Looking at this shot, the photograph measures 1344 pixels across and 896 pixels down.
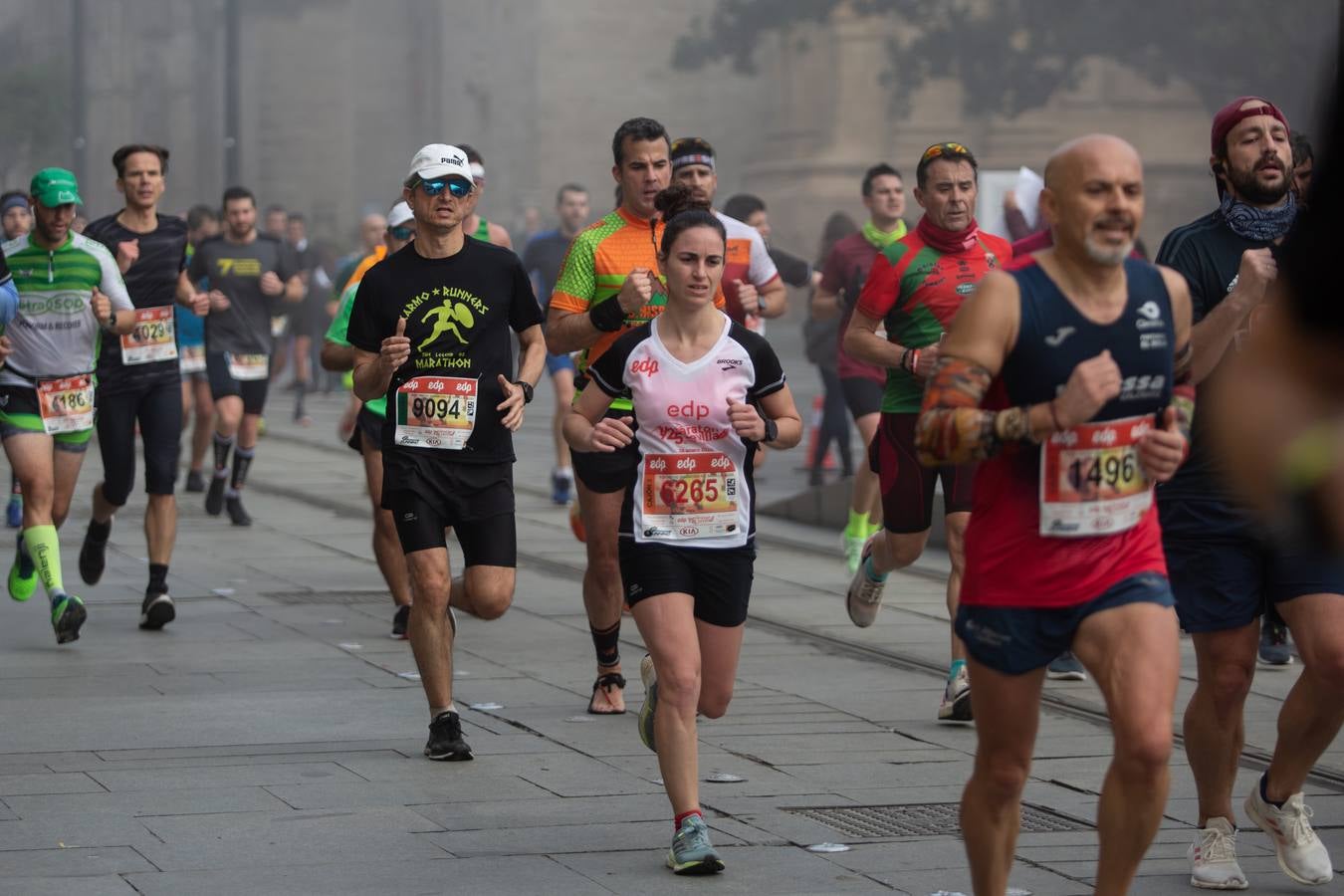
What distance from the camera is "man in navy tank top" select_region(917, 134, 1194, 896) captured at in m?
4.55

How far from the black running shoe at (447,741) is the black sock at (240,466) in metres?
7.77

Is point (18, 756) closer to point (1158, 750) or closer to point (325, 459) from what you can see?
point (1158, 750)

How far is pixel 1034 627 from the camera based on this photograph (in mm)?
4641

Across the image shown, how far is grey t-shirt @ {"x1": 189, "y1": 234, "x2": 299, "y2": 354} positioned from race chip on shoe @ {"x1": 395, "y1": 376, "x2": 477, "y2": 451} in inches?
313

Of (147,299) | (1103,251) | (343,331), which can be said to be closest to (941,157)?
(343,331)

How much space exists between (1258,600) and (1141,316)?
1.29 meters

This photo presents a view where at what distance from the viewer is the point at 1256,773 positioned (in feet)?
22.6

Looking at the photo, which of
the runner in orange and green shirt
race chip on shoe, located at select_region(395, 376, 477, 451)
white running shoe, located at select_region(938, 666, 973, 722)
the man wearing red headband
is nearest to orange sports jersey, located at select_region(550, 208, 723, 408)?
the runner in orange and green shirt

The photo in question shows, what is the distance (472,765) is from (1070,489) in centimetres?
290

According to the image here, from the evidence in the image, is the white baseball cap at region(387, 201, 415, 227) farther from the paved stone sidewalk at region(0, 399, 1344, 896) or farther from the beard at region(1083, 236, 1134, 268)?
the beard at region(1083, 236, 1134, 268)

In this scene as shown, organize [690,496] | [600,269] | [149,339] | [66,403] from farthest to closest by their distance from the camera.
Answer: [149,339], [66,403], [600,269], [690,496]

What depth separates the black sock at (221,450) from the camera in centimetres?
1485

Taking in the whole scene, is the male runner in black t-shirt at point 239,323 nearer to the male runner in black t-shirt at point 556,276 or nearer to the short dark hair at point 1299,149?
the male runner in black t-shirt at point 556,276

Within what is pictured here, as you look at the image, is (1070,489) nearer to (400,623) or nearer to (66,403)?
(400,623)
